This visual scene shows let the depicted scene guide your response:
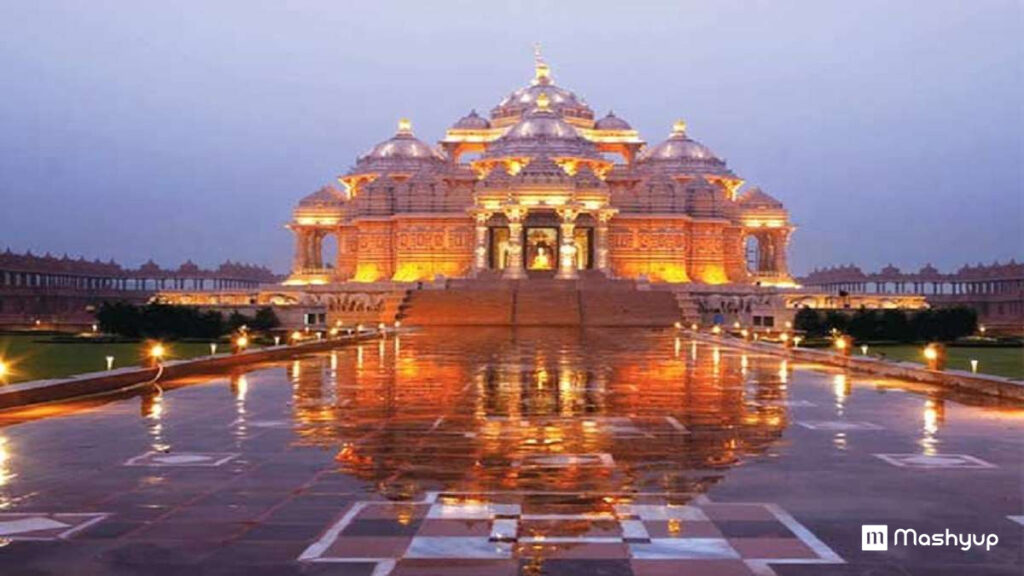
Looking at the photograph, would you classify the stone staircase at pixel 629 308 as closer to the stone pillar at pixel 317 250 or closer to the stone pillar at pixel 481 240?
the stone pillar at pixel 481 240

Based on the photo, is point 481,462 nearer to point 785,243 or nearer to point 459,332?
point 459,332

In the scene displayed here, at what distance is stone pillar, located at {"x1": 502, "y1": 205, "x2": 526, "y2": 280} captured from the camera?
67.0m

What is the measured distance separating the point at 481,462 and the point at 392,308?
150 ft

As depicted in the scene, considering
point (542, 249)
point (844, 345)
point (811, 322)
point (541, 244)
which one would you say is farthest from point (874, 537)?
point (542, 249)

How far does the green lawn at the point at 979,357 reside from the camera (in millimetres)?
23422

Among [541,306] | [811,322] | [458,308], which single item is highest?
[541,306]

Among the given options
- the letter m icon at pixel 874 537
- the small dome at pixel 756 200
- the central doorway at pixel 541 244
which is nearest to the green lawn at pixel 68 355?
the letter m icon at pixel 874 537

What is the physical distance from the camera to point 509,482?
30.3ft

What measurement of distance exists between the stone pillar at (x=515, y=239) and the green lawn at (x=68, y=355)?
3208cm

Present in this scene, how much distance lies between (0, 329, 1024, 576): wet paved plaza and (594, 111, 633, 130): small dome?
70.0 meters

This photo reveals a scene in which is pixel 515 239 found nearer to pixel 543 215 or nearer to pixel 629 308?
pixel 543 215

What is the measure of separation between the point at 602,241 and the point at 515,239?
5.71 metres

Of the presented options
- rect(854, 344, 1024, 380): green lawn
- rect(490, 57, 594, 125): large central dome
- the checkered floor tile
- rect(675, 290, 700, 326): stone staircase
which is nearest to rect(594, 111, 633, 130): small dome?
rect(490, 57, 594, 125): large central dome

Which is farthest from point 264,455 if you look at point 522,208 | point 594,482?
point 522,208
